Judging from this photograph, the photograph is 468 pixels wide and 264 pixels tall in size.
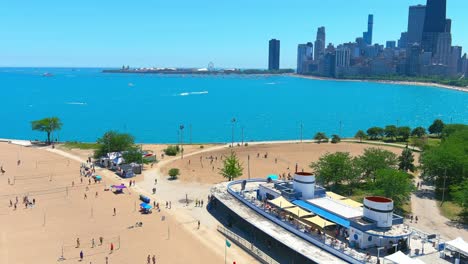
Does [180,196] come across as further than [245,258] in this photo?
Yes

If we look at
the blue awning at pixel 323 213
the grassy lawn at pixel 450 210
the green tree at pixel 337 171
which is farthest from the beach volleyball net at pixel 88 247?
the grassy lawn at pixel 450 210

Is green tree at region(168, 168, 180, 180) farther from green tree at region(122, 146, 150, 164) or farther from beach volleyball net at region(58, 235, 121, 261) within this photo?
beach volleyball net at region(58, 235, 121, 261)

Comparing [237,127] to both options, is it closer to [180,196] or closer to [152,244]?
[180,196]

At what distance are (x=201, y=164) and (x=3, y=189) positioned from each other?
29729 millimetres

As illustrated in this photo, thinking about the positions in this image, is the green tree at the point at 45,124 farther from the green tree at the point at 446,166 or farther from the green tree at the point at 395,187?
the green tree at the point at 446,166

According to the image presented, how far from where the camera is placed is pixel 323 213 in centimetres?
3788

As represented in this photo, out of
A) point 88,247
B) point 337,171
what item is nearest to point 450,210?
point 337,171

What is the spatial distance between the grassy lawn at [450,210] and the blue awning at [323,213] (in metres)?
17.6

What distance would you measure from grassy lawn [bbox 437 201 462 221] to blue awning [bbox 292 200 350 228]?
17.6 meters

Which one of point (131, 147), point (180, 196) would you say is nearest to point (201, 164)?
point (131, 147)

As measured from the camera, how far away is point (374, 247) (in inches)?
1292

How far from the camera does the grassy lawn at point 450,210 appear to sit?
46759mm

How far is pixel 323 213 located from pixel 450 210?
20028 mm

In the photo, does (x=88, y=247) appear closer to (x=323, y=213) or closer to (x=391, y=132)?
(x=323, y=213)
